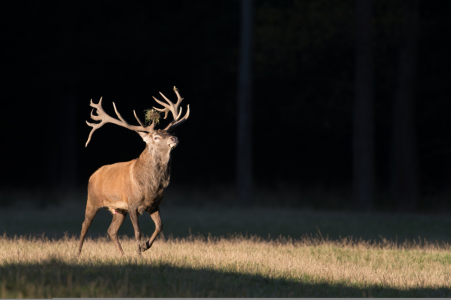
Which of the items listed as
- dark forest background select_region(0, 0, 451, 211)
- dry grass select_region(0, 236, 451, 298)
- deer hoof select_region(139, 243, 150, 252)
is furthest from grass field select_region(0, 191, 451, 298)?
dark forest background select_region(0, 0, 451, 211)

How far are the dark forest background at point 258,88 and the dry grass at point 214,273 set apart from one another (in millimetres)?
11745

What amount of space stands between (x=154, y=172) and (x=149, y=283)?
215 cm

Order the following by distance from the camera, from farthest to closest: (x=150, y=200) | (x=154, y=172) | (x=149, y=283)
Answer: (x=150, y=200)
(x=154, y=172)
(x=149, y=283)

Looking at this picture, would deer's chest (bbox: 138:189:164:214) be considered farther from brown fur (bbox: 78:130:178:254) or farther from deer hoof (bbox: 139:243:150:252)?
deer hoof (bbox: 139:243:150:252)

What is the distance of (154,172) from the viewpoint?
30.5 feet

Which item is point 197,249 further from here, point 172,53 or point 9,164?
point 9,164

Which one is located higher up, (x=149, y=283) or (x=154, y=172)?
(x=154, y=172)

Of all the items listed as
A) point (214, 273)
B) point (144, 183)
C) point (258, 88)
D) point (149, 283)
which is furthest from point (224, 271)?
point (258, 88)

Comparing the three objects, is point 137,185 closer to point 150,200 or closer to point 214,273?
point 150,200

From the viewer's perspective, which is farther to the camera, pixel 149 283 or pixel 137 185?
pixel 137 185

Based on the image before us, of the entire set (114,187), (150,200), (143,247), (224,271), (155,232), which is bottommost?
(224,271)

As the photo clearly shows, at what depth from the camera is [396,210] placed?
22.7 metres

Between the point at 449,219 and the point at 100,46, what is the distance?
17.4 m

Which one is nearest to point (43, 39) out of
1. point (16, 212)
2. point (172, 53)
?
point (172, 53)
